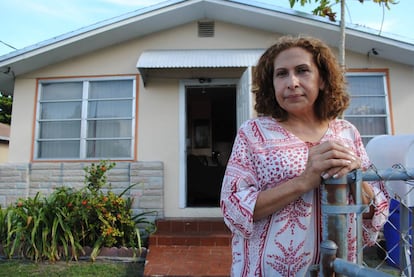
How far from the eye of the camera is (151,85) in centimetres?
483

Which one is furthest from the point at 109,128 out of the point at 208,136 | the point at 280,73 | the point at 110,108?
the point at 280,73

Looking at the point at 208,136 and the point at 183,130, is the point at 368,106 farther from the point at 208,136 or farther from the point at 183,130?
the point at 208,136

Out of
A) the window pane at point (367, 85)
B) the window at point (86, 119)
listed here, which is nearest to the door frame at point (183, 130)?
the window at point (86, 119)

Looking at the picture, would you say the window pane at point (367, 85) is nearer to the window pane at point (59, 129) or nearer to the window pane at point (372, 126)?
the window pane at point (372, 126)

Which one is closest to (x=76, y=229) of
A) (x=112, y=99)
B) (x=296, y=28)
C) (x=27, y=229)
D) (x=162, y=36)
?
(x=27, y=229)

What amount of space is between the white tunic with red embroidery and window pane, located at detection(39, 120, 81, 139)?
4.65 metres

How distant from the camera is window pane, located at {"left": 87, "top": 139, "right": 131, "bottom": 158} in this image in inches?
190

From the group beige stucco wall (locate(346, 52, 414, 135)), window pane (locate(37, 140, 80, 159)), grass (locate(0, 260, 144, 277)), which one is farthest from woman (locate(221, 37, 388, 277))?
window pane (locate(37, 140, 80, 159))

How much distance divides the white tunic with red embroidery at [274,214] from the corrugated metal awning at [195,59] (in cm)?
350

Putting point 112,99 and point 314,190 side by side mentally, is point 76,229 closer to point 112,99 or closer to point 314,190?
point 112,99

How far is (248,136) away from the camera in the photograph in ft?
3.07

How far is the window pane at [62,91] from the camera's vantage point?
4.99 m

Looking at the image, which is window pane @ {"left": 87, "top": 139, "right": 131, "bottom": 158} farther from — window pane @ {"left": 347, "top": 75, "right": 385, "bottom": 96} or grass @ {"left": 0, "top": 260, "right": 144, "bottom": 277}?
window pane @ {"left": 347, "top": 75, "right": 385, "bottom": 96}

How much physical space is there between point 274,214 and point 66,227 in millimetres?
3648
